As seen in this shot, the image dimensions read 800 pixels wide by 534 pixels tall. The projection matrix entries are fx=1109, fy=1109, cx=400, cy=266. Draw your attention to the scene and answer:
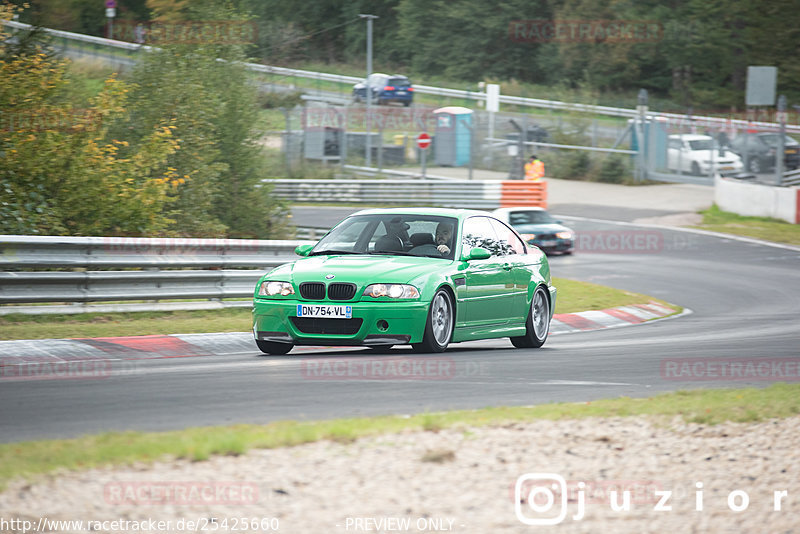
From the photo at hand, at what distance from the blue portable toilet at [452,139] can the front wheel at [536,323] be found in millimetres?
35278

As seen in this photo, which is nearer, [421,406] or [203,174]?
[421,406]

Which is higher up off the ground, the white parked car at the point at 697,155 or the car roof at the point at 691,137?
the car roof at the point at 691,137

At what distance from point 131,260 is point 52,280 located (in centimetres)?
112

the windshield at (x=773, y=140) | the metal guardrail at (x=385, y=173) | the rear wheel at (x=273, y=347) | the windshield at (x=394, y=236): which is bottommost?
the rear wheel at (x=273, y=347)

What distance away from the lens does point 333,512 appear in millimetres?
4598

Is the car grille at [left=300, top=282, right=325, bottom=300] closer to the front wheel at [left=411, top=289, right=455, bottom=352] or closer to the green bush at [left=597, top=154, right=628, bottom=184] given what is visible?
the front wheel at [left=411, top=289, right=455, bottom=352]

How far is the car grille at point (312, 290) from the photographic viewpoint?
32.7 ft

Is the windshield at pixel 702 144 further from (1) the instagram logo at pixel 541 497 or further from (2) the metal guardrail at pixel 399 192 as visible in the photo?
(1) the instagram logo at pixel 541 497

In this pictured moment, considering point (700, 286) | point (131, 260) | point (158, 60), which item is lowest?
point (700, 286)

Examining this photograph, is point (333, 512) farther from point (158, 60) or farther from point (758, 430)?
point (158, 60)

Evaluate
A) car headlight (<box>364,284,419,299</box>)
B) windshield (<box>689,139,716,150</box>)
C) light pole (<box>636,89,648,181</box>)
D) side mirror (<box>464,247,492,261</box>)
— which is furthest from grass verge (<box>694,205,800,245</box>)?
car headlight (<box>364,284,419,299</box>)

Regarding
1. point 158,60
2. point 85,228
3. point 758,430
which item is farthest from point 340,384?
point 158,60

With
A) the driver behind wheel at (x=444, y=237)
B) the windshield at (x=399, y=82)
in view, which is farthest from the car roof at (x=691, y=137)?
the driver behind wheel at (x=444, y=237)

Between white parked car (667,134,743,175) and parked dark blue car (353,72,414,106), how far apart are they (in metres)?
23.2
